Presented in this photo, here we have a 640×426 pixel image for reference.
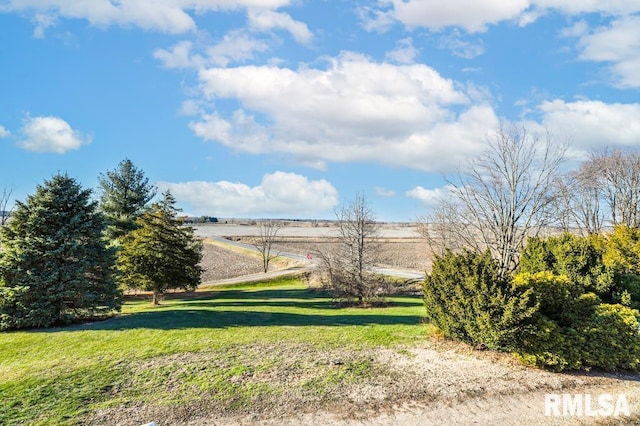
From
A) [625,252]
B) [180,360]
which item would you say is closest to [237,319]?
[180,360]

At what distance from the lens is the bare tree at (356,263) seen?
20172 millimetres

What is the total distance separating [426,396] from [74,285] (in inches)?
464

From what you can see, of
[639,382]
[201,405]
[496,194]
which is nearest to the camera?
[201,405]

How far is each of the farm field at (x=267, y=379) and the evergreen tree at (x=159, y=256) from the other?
702 cm

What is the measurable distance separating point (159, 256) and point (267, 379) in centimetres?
1344

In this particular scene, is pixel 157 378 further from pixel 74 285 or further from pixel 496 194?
pixel 496 194

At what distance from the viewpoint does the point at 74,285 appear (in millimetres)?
13016

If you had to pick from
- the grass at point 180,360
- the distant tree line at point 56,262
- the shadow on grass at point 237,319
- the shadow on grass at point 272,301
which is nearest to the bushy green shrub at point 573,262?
the shadow on grass at point 237,319

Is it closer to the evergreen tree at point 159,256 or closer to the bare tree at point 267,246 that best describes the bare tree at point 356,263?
the evergreen tree at point 159,256

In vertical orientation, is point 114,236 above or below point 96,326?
above

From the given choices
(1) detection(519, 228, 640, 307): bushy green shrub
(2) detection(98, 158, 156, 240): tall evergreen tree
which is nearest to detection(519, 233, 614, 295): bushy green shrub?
(1) detection(519, 228, 640, 307): bushy green shrub

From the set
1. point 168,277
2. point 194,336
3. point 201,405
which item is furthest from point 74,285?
point 201,405

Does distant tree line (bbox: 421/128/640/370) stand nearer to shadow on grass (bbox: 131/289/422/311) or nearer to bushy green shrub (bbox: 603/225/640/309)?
bushy green shrub (bbox: 603/225/640/309)

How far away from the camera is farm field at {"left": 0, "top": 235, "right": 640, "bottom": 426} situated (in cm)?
635
